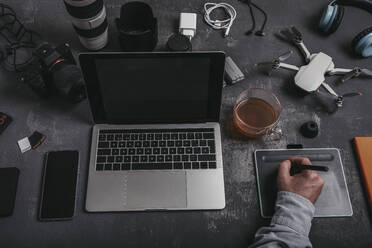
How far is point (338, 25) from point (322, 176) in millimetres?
503

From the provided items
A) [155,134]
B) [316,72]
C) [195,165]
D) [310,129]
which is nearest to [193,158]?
[195,165]

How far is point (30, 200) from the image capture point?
35.9 inches

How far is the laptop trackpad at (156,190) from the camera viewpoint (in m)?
0.91

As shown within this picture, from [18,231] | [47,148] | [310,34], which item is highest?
[310,34]

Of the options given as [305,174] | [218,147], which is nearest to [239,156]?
[218,147]

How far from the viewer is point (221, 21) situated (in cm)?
115

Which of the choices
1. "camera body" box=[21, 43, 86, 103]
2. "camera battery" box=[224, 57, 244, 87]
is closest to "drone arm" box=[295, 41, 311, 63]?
"camera battery" box=[224, 57, 244, 87]

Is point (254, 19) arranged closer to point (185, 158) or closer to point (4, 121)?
point (185, 158)

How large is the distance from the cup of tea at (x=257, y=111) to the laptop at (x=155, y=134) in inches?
3.2

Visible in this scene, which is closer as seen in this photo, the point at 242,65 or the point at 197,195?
the point at 197,195

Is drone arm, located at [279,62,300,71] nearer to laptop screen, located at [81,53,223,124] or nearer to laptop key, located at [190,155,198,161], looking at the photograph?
laptop screen, located at [81,53,223,124]

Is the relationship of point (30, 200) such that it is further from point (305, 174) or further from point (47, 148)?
point (305, 174)

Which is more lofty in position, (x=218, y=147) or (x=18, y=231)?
(x=218, y=147)

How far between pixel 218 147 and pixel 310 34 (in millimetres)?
516
